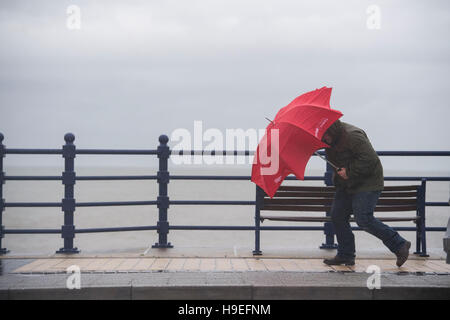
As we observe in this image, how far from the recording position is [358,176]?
227 inches

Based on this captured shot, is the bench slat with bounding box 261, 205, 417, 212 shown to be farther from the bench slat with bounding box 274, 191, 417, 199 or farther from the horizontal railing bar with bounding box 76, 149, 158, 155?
the horizontal railing bar with bounding box 76, 149, 158, 155

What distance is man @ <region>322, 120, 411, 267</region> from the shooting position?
572cm

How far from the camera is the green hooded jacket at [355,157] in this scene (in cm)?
571

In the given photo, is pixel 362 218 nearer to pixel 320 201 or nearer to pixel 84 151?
pixel 320 201

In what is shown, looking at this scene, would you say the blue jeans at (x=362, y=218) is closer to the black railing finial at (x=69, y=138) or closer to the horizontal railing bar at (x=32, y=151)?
the black railing finial at (x=69, y=138)

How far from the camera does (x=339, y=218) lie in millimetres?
6207

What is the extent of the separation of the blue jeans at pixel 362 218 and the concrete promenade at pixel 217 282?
337 mm

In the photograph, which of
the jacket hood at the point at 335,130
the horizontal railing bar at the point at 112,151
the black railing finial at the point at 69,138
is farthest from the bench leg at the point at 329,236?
the black railing finial at the point at 69,138

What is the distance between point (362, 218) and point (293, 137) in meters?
1.32

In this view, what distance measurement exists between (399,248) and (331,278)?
3.76 feet

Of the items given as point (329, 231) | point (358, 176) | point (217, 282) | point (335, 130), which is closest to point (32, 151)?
point (217, 282)

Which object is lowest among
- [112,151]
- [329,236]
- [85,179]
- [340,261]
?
[340,261]
